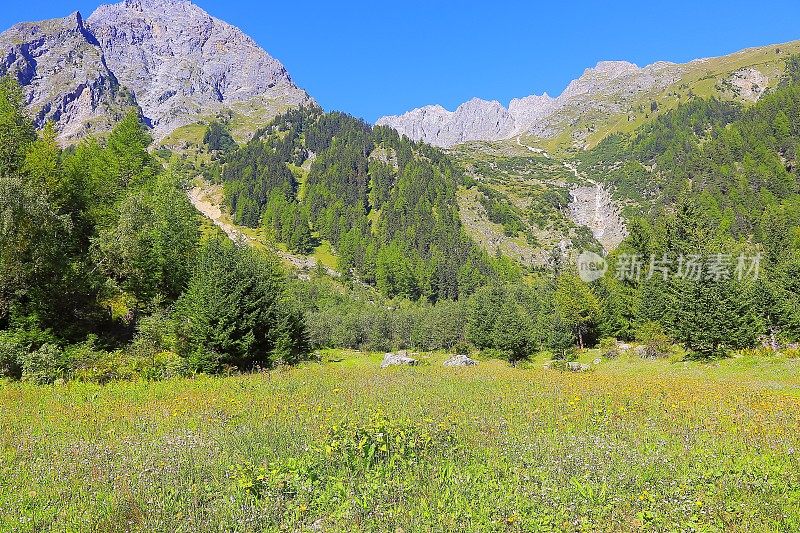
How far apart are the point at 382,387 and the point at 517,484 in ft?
31.1

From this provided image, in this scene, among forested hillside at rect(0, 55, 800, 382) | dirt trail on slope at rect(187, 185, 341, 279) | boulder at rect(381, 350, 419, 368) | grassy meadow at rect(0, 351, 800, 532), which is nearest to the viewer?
grassy meadow at rect(0, 351, 800, 532)

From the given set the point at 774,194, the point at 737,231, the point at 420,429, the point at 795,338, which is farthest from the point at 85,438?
the point at 774,194

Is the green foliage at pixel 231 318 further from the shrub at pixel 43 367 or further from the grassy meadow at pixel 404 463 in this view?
the grassy meadow at pixel 404 463

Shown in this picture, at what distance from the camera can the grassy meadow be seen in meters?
5.59

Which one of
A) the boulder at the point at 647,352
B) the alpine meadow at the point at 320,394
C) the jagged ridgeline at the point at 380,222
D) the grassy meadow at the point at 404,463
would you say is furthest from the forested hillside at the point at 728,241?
the jagged ridgeline at the point at 380,222

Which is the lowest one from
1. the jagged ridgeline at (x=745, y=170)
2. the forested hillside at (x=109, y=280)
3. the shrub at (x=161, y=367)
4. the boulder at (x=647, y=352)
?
the boulder at (x=647, y=352)

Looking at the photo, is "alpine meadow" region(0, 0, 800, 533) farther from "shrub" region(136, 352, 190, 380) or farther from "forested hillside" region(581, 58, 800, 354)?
"forested hillside" region(581, 58, 800, 354)

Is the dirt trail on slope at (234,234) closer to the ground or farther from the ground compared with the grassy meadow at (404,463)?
farther from the ground

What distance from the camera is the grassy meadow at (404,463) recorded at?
559cm

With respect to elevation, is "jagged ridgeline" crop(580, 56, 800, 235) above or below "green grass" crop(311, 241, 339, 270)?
above

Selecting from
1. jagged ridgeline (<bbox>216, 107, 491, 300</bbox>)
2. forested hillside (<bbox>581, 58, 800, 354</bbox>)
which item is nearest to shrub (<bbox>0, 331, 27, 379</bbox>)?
forested hillside (<bbox>581, 58, 800, 354</bbox>)

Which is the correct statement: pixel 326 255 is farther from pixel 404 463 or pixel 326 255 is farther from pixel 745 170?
pixel 404 463

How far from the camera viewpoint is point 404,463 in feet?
24.2

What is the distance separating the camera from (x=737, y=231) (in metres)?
131
